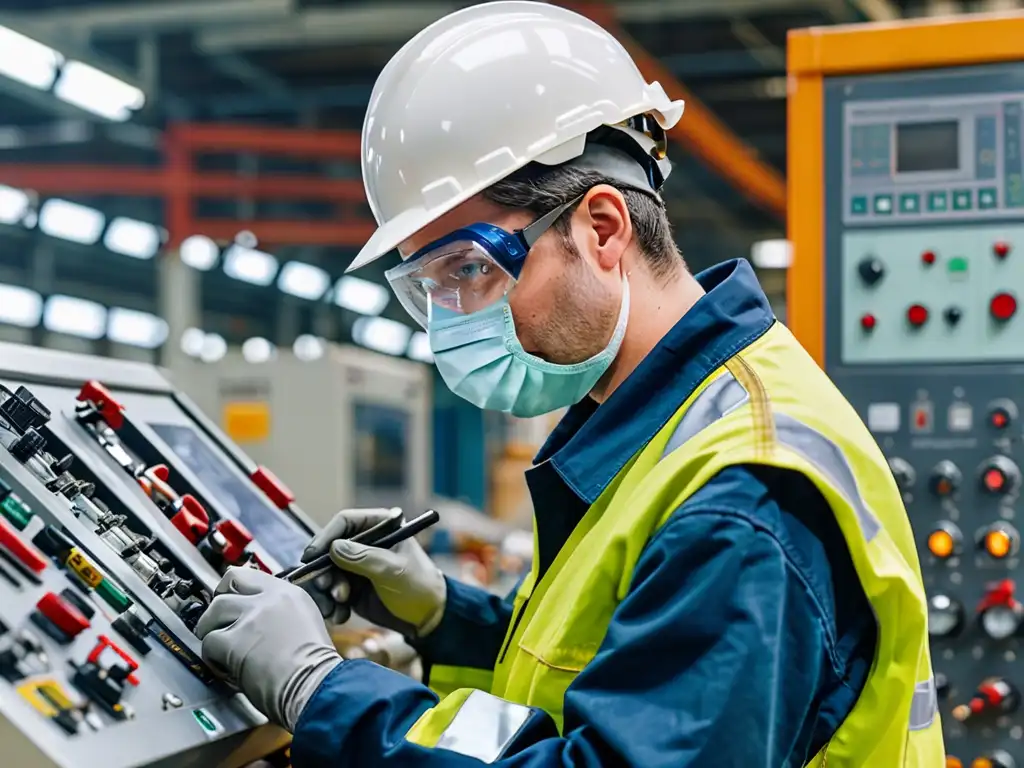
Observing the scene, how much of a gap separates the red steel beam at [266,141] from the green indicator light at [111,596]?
5194mm

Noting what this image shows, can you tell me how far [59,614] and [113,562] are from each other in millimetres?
164

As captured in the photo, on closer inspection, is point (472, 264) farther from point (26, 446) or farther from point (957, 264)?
point (957, 264)

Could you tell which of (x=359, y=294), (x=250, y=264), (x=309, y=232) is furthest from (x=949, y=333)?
(x=359, y=294)

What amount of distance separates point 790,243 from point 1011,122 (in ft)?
1.32

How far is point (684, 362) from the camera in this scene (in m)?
1.12

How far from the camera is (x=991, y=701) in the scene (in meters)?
1.82

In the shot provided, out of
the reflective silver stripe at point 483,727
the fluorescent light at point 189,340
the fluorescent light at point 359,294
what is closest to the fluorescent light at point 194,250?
the fluorescent light at point 189,340

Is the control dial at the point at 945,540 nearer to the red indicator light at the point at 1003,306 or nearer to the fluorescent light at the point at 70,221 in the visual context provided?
the red indicator light at the point at 1003,306

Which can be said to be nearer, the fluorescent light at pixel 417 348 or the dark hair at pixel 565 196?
the dark hair at pixel 565 196

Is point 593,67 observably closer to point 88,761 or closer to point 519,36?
point 519,36

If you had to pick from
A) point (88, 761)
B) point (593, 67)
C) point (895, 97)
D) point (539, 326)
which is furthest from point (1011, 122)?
point (88, 761)

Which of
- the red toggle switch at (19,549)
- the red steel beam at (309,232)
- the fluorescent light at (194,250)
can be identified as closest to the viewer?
the red toggle switch at (19,549)

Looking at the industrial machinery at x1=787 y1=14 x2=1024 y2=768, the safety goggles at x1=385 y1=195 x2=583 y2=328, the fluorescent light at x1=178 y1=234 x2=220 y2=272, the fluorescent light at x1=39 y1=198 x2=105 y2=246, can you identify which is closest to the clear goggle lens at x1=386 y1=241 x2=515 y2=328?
the safety goggles at x1=385 y1=195 x2=583 y2=328

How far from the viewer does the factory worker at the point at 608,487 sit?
2.99 feet
